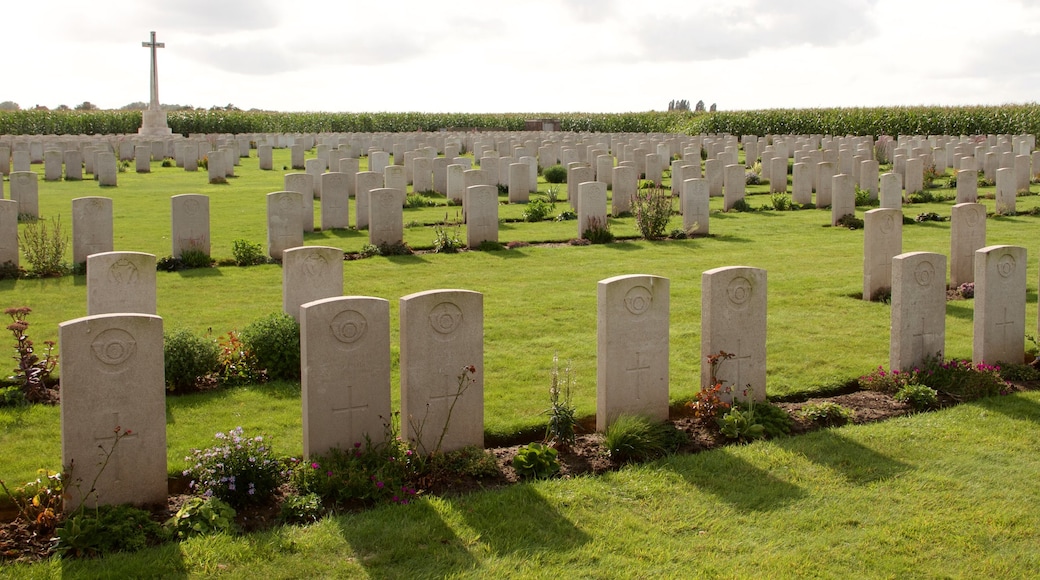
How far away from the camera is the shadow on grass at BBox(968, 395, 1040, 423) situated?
7.81m

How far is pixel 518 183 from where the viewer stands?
23562 mm

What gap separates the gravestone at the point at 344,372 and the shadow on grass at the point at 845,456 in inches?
116

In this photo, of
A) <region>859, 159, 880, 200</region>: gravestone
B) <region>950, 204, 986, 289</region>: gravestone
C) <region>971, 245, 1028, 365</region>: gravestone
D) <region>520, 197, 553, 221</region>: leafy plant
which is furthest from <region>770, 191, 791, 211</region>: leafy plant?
<region>971, 245, 1028, 365</region>: gravestone

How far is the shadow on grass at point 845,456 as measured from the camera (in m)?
6.64

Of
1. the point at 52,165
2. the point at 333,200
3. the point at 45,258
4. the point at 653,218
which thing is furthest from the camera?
the point at 52,165

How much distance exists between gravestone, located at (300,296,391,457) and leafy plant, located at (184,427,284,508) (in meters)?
0.37

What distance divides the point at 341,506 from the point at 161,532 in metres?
1.05

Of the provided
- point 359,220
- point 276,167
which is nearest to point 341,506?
point 359,220

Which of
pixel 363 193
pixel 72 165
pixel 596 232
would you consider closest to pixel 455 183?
pixel 363 193

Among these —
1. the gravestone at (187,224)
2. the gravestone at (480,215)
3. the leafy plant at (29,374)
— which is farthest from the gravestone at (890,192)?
the leafy plant at (29,374)

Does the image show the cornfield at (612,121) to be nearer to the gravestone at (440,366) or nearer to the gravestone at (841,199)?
the gravestone at (841,199)

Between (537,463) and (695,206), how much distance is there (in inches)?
478

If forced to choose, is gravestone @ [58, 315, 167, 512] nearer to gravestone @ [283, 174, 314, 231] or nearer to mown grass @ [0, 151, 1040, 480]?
mown grass @ [0, 151, 1040, 480]

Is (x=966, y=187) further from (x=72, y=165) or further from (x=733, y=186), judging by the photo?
(x=72, y=165)
